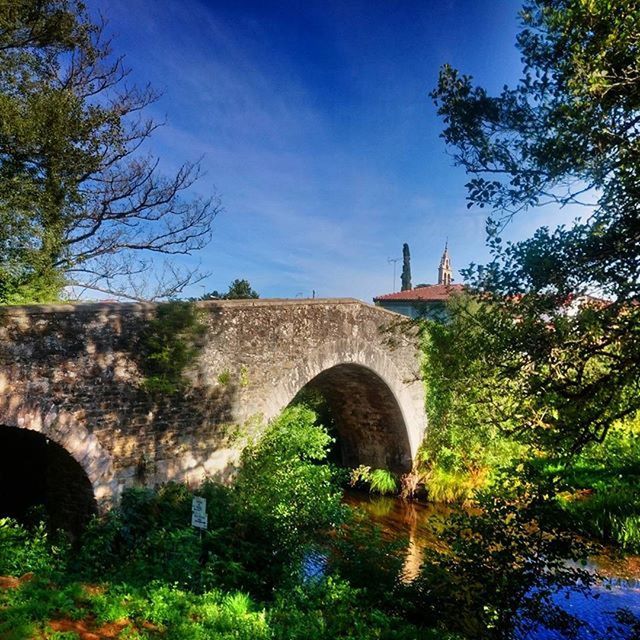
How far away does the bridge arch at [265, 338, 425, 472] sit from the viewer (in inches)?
444

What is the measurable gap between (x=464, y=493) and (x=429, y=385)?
338cm

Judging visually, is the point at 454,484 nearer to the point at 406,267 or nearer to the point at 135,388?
the point at 135,388

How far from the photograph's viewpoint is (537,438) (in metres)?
4.74

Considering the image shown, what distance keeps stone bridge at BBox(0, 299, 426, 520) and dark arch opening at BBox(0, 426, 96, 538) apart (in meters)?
0.02

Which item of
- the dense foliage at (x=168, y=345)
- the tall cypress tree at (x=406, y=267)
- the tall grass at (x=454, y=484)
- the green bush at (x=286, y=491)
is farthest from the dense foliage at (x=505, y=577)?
the tall cypress tree at (x=406, y=267)

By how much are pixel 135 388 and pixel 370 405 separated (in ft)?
27.8

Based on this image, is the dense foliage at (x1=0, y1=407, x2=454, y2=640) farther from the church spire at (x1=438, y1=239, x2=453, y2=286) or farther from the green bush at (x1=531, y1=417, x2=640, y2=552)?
the church spire at (x1=438, y1=239, x2=453, y2=286)

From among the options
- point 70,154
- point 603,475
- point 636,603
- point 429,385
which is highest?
point 70,154

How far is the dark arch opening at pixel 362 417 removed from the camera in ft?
40.8

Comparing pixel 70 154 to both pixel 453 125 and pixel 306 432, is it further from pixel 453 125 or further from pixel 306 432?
pixel 453 125

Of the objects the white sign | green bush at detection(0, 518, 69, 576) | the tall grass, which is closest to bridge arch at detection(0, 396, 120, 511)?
green bush at detection(0, 518, 69, 576)

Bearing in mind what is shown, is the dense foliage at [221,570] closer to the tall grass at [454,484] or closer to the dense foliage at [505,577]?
A: the dense foliage at [505,577]

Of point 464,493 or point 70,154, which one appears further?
point 464,493

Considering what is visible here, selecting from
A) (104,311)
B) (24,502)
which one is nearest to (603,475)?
(104,311)
